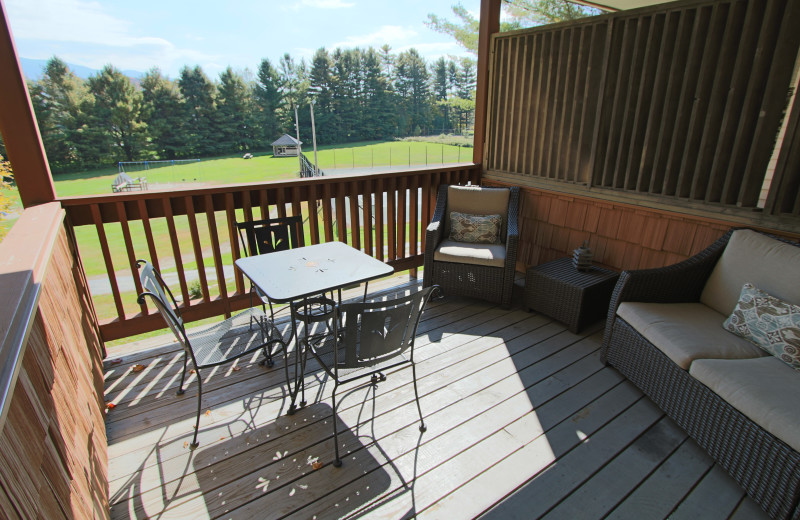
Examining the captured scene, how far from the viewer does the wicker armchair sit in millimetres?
3377

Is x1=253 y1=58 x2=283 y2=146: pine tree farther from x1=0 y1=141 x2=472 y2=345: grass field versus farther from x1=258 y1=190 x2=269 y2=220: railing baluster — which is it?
x1=258 y1=190 x2=269 y2=220: railing baluster

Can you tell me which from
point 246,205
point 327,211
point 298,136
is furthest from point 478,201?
point 298,136

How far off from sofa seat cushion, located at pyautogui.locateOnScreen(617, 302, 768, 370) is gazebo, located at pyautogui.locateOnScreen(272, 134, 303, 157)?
43.4 feet

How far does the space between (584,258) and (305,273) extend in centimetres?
225

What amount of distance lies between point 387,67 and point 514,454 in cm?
1896

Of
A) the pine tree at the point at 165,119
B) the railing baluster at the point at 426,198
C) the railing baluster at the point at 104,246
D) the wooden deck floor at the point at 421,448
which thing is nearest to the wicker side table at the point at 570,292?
the wooden deck floor at the point at 421,448

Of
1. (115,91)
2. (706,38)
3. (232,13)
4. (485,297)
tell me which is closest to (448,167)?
(485,297)

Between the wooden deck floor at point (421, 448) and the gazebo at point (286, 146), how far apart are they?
41.1 feet

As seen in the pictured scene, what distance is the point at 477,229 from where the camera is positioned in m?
3.72

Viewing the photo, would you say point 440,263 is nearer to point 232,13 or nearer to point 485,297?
point 485,297

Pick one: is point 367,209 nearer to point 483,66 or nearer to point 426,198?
point 426,198

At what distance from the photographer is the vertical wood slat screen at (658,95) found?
8.00ft

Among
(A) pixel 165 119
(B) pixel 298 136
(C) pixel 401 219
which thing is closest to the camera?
(C) pixel 401 219

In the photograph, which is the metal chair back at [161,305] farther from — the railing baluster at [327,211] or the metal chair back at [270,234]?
the railing baluster at [327,211]
